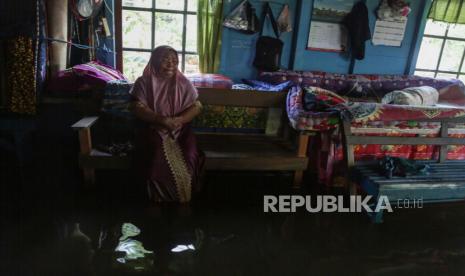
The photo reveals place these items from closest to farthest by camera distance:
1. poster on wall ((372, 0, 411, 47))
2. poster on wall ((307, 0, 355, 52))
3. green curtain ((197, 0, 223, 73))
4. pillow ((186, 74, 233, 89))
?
1. pillow ((186, 74, 233, 89))
2. green curtain ((197, 0, 223, 73))
3. poster on wall ((307, 0, 355, 52))
4. poster on wall ((372, 0, 411, 47))

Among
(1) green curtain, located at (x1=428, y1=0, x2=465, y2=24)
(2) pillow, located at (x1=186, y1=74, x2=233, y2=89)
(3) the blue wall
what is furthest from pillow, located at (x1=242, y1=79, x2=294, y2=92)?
(1) green curtain, located at (x1=428, y1=0, x2=465, y2=24)

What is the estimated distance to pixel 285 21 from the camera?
12.9ft

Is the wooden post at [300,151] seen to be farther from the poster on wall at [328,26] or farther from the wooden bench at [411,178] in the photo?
the poster on wall at [328,26]

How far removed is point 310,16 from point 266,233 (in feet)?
9.20

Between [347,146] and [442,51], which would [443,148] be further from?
[442,51]

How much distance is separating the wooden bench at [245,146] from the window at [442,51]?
2.64 m

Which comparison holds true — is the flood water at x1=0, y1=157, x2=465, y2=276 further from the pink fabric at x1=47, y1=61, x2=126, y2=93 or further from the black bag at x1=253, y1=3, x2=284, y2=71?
the black bag at x1=253, y1=3, x2=284, y2=71

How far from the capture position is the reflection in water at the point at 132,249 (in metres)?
1.92

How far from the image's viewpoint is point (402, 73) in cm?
450

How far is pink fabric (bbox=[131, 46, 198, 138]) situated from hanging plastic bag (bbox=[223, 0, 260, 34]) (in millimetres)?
1420

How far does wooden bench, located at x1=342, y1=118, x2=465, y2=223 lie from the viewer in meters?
2.45

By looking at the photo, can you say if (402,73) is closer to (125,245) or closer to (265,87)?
(265,87)

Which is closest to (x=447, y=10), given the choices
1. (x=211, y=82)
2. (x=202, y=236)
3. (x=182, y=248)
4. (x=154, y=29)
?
(x=211, y=82)

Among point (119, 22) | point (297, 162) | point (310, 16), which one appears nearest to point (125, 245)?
point (297, 162)
